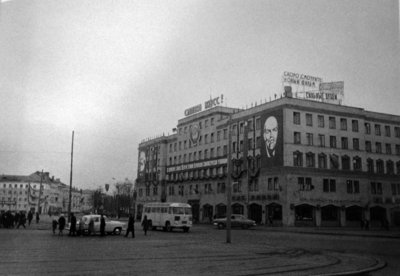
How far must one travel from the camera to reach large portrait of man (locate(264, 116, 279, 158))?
158ft

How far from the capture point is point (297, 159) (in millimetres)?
47375

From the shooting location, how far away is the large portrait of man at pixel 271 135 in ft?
158

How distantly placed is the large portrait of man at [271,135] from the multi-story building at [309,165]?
11cm

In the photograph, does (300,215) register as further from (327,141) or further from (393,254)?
(393,254)

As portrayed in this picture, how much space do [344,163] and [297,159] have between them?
6374 millimetres

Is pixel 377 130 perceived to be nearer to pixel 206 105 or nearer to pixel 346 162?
pixel 346 162

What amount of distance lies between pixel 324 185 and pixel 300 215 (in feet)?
15.2

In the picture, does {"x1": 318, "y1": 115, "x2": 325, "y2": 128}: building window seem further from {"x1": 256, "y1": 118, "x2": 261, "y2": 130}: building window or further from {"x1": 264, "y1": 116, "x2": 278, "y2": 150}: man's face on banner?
{"x1": 256, "y1": 118, "x2": 261, "y2": 130}: building window

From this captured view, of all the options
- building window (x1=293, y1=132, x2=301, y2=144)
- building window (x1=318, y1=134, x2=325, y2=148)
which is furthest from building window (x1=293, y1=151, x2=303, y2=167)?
building window (x1=318, y1=134, x2=325, y2=148)

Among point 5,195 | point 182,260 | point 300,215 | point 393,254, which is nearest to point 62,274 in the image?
point 182,260

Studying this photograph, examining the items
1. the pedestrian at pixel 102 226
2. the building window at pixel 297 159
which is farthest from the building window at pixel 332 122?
the pedestrian at pixel 102 226

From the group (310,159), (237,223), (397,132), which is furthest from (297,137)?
(397,132)

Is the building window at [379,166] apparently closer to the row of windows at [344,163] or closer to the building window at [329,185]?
the row of windows at [344,163]

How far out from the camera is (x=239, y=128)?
180 feet
